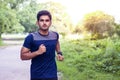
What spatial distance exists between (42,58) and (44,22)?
497 mm

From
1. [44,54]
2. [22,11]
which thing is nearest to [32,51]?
[44,54]

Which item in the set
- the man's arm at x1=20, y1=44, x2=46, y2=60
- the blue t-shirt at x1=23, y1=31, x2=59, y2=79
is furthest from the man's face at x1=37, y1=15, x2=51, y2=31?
the man's arm at x1=20, y1=44, x2=46, y2=60

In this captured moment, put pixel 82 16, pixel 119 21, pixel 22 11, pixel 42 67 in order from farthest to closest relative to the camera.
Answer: pixel 22 11
pixel 82 16
pixel 119 21
pixel 42 67

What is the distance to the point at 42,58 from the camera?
543 cm

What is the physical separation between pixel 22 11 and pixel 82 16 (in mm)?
24512

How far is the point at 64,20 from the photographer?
68875 mm

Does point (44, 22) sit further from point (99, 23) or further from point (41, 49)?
point (99, 23)

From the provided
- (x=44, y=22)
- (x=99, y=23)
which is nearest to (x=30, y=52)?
(x=44, y=22)

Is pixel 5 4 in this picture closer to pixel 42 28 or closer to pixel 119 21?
pixel 119 21

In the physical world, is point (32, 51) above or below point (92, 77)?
above

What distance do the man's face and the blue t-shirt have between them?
12 centimetres

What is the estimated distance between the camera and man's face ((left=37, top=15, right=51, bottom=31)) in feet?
18.1

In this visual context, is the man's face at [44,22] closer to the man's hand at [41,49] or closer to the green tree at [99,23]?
the man's hand at [41,49]

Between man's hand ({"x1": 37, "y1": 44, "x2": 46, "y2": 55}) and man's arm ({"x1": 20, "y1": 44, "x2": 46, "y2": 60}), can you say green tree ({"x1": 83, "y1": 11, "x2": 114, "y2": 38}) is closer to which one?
man's arm ({"x1": 20, "y1": 44, "x2": 46, "y2": 60})
